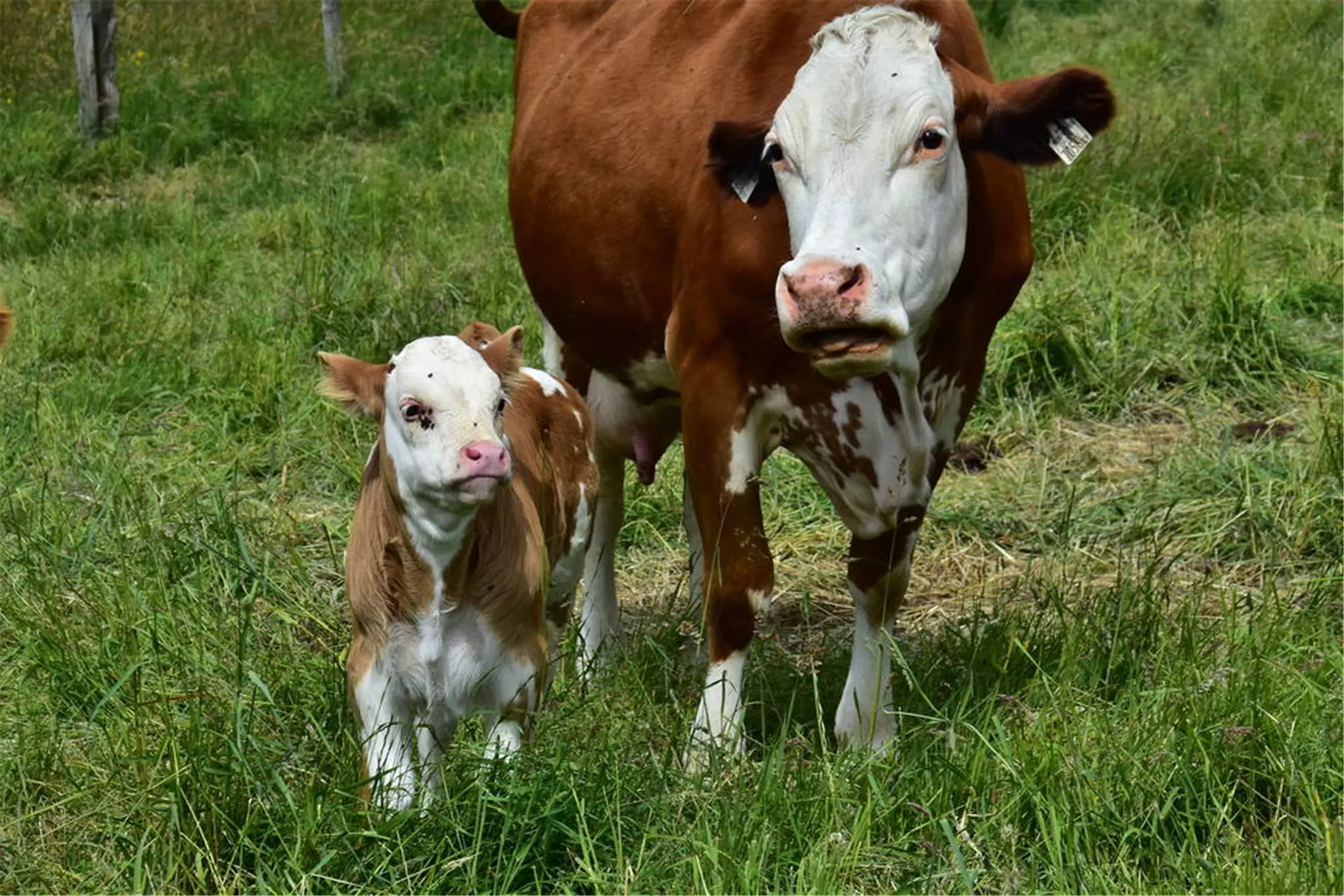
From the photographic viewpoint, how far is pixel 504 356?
3857mm

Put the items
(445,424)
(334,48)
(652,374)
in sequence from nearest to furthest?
(445,424)
(652,374)
(334,48)

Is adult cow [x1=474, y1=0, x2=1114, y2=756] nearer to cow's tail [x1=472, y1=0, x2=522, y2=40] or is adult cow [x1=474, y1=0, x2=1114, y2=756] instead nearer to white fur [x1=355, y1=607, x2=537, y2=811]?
white fur [x1=355, y1=607, x2=537, y2=811]

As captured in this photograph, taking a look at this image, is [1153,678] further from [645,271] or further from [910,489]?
[645,271]

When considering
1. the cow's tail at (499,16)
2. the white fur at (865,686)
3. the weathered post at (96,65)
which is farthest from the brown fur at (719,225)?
the weathered post at (96,65)

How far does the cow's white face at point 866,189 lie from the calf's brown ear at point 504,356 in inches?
28.6

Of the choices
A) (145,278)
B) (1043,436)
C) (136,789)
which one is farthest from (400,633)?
(145,278)

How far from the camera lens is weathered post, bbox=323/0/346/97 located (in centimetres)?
1094

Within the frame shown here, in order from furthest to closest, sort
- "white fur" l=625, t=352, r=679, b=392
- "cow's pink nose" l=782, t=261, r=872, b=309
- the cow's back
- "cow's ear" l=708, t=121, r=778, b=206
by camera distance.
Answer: "white fur" l=625, t=352, r=679, b=392
the cow's back
"cow's ear" l=708, t=121, r=778, b=206
"cow's pink nose" l=782, t=261, r=872, b=309

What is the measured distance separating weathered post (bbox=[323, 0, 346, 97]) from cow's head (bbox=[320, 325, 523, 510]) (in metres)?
7.60

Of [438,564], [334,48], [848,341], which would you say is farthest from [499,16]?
[334,48]

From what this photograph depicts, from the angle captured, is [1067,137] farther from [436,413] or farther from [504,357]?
[436,413]

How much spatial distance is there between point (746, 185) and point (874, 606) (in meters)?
1.13

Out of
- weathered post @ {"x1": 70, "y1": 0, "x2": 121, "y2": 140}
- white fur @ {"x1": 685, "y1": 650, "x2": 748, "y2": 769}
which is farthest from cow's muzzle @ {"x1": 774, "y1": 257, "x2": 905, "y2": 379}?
weathered post @ {"x1": 70, "y1": 0, "x2": 121, "y2": 140}

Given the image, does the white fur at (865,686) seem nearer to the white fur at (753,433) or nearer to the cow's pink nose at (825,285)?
the white fur at (753,433)
